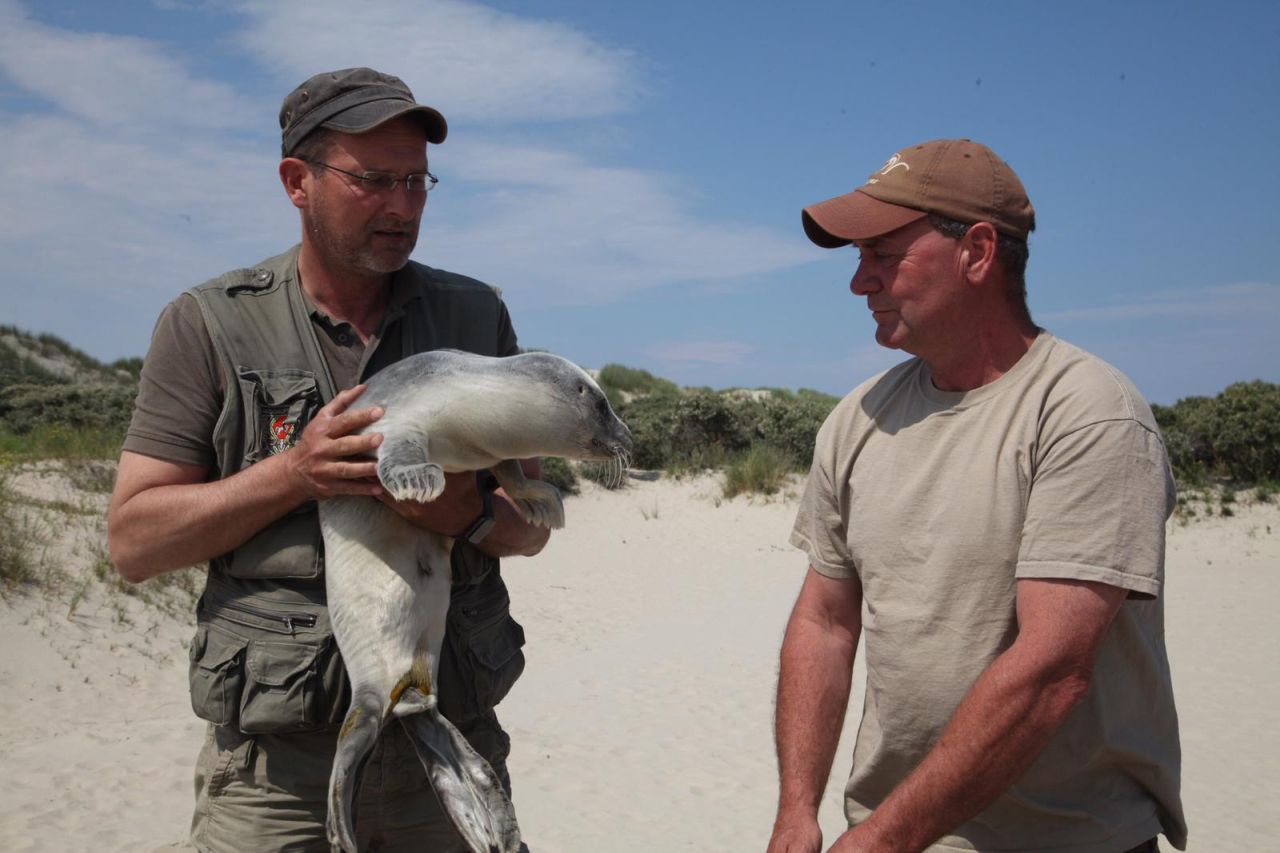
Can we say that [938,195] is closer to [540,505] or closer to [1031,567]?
[1031,567]

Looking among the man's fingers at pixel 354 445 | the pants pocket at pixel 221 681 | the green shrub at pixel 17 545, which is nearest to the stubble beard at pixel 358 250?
the man's fingers at pixel 354 445

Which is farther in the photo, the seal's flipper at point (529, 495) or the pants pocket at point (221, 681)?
the seal's flipper at point (529, 495)

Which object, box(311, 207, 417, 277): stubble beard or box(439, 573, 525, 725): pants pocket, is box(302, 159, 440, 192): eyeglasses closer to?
box(311, 207, 417, 277): stubble beard

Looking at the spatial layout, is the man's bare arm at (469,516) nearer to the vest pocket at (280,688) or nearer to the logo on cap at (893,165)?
the vest pocket at (280,688)

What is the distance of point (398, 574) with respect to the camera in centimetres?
249

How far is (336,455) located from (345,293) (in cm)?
60

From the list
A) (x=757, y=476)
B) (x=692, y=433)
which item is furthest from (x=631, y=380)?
(x=757, y=476)

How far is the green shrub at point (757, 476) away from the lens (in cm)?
1914

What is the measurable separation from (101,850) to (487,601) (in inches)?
180

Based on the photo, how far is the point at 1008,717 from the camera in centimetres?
212

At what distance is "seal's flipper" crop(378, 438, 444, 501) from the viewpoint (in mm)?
2252

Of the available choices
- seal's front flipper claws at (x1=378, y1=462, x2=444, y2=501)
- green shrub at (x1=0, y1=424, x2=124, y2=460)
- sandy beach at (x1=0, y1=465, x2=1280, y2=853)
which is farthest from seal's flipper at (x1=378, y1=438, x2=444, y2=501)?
green shrub at (x1=0, y1=424, x2=124, y2=460)

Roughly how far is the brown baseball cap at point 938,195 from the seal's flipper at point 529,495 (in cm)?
102

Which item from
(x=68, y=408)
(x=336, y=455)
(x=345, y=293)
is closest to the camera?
(x=336, y=455)
